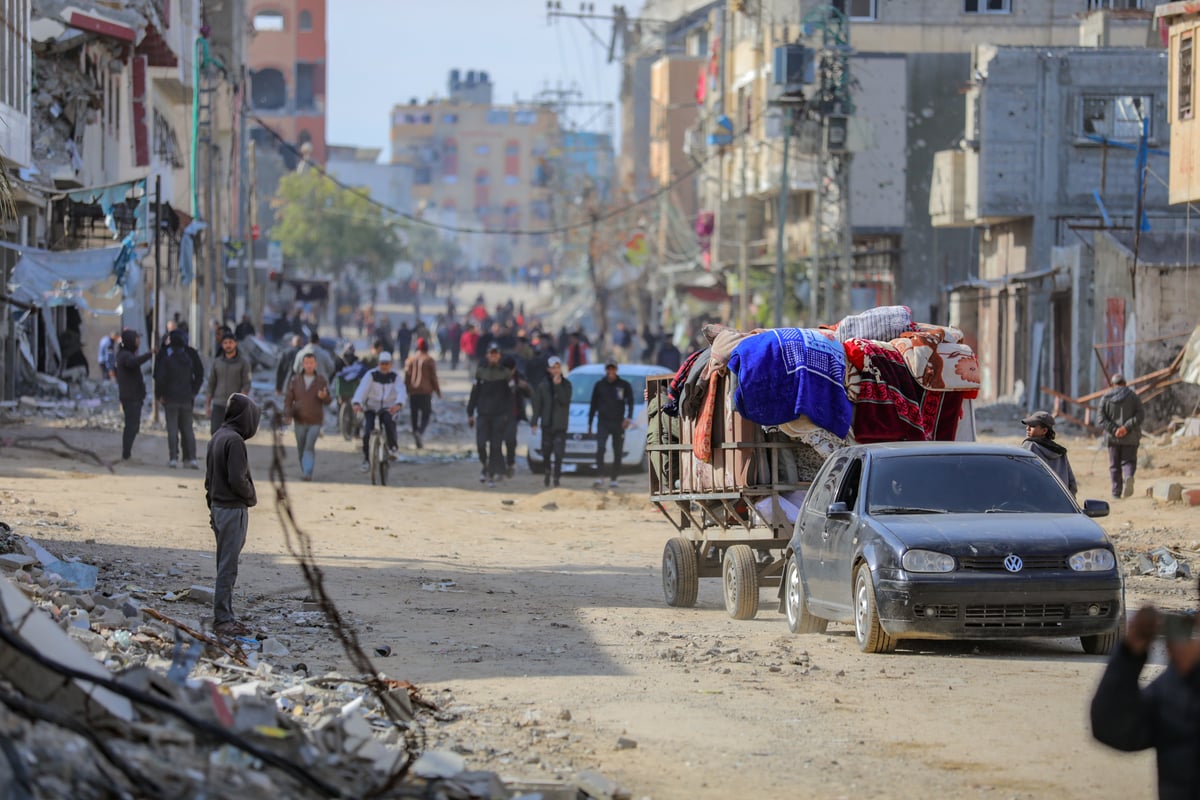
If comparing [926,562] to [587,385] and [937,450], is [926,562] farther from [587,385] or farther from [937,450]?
[587,385]

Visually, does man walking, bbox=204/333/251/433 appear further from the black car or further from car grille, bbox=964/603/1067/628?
car grille, bbox=964/603/1067/628

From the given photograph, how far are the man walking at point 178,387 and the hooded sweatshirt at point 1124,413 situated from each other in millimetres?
11394

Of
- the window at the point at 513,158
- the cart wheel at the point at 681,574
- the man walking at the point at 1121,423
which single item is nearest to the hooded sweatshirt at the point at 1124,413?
the man walking at the point at 1121,423

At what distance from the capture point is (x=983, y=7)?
55.0m

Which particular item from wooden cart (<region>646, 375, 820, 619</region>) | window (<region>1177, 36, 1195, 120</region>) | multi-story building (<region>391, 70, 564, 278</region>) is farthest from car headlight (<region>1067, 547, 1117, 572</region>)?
multi-story building (<region>391, 70, 564, 278</region>)

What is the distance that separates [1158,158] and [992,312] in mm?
5219

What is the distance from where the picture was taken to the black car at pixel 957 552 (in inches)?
428

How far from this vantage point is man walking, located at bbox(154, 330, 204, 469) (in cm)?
2311

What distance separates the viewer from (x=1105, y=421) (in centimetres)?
2189

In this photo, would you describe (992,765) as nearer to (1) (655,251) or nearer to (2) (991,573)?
(2) (991,573)

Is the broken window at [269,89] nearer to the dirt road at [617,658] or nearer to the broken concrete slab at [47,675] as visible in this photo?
the dirt road at [617,658]

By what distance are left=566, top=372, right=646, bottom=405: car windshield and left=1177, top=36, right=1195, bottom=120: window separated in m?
9.57

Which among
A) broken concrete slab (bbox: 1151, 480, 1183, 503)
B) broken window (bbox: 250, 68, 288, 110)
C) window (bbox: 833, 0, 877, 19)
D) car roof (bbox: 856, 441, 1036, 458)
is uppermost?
broken window (bbox: 250, 68, 288, 110)

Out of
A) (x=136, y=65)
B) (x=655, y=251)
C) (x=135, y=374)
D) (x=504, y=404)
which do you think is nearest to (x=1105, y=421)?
(x=504, y=404)
